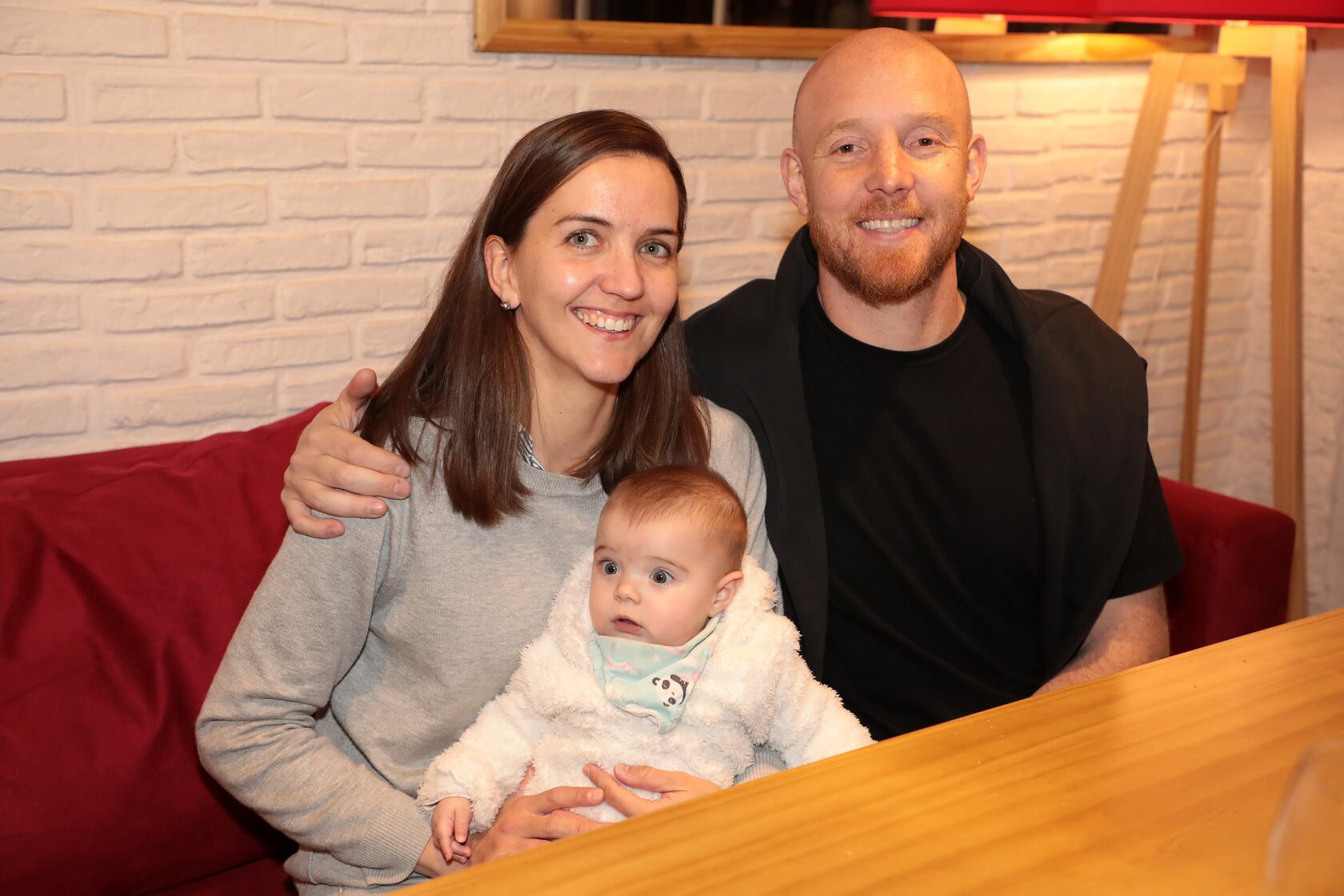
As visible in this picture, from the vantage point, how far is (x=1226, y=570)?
2.50 meters

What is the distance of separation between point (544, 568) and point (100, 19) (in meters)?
1.33

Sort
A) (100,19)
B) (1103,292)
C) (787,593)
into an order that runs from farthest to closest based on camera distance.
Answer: (1103,292) < (100,19) < (787,593)

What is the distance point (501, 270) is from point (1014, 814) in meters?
1.09

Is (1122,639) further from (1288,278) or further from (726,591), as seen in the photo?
(1288,278)

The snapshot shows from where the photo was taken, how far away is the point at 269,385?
2.52m

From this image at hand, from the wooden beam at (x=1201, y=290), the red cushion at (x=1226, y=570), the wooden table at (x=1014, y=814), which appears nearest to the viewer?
the wooden table at (x=1014, y=814)

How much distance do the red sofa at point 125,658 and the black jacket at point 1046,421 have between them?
0.79 metres

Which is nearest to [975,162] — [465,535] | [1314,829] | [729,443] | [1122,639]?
[729,443]

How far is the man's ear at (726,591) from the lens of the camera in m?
1.70

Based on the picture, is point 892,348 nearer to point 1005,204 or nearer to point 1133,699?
point 1133,699

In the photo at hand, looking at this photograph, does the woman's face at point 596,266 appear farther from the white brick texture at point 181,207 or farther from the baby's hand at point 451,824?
the white brick texture at point 181,207

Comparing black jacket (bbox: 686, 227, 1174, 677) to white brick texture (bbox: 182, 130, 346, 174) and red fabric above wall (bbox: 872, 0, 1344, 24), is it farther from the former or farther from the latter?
white brick texture (bbox: 182, 130, 346, 174)

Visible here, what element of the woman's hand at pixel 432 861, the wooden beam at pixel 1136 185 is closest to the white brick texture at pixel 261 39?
the woman's hand at pixel 432 861

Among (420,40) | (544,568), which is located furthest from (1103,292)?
(544,568)
